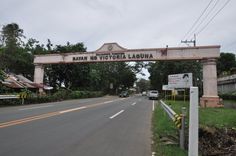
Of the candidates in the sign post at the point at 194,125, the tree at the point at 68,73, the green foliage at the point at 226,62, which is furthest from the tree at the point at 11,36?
the green foliage at the point at 226,62

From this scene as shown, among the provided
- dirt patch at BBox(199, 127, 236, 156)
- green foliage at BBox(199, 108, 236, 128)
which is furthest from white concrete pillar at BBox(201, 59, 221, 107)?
dirt patch at BBox(199, 127, 236, 156)

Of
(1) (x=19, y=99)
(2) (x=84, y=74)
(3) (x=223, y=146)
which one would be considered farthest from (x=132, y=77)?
(3) (x=223, y=146)

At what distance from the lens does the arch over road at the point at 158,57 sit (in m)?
29.0

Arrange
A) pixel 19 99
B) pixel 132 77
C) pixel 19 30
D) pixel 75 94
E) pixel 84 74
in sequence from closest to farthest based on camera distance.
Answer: pixel 19 99 → pixel 75 94 → pixel 19 30 → pixel 84 74 → pixel 132 77

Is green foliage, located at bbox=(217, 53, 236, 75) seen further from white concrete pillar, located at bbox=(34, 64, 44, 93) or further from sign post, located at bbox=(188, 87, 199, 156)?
sign post, located at bbox=(188, 87, 199, 156)

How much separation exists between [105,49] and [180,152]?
26.5m

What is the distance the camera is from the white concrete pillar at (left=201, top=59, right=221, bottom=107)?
28.8 metres

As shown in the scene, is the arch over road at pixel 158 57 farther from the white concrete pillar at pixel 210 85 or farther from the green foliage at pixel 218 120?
the green foliage at pixel 218 120

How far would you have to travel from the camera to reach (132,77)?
85.8 metres

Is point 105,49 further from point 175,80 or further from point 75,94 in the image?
point 175,80

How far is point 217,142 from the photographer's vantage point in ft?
32.2

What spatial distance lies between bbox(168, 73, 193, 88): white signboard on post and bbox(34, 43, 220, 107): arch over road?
1440cm

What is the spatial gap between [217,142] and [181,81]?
17.6ft

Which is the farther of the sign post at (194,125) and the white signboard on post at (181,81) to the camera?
the white signboard on post at (181,81)
